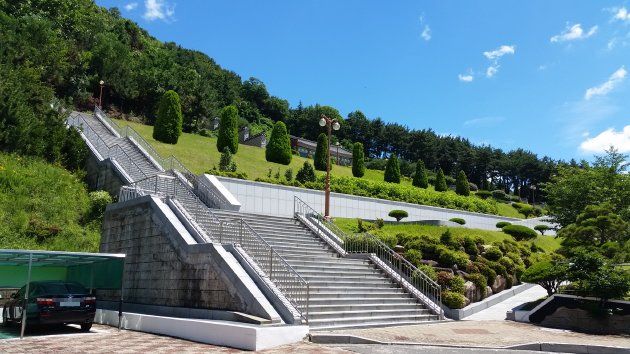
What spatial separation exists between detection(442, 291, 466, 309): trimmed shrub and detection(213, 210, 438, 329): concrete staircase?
91cm

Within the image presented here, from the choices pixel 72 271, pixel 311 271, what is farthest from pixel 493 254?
pixel 72 271

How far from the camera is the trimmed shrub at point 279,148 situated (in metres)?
38.0

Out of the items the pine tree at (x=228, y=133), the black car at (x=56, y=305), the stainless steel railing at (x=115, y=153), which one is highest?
the pine tree at (x=228, y=133)

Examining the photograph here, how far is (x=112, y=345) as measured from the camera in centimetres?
1003

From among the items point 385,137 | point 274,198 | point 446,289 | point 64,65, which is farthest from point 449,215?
point 385,137

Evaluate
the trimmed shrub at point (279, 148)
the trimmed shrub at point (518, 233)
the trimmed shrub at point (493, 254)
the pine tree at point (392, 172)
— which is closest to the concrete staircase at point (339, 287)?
the trimmed shrub at point (493, 254)

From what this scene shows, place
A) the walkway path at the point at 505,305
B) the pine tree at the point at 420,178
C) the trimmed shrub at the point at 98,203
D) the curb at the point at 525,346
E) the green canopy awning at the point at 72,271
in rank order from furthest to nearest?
the pine tree at the point at 420,178 → the trimmed shrub at the point at 98,203 → the walkway path at the point at 505,305 → the green canopy awning at the point at 72,271 → the curb at the point at 525,346

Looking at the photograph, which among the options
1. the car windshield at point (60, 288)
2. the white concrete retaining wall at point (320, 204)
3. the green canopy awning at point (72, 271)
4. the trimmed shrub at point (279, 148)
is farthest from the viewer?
the trimmed shrub at point (279, 148)

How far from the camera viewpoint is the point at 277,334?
9.81m

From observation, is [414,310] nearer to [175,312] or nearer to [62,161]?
[175,312]

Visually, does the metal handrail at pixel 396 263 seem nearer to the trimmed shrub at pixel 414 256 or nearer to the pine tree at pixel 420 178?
the trimmed shrub at pixel 414 256

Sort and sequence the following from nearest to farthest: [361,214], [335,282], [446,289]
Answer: [335,282] < [446,289] < [361,214]

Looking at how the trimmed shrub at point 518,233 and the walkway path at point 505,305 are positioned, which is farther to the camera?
the trimmed shrub at point 518,233

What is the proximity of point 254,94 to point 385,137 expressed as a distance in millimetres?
28047
